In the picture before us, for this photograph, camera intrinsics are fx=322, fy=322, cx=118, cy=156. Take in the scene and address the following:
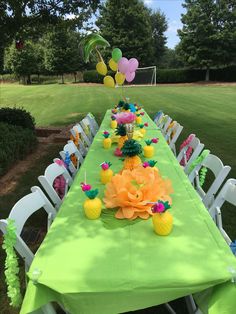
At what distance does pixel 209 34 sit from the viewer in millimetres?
36594

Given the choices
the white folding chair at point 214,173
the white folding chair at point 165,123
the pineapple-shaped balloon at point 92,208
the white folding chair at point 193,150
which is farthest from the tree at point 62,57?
the pineapple-shaped balloon at point 92,208

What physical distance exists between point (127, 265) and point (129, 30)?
138 ft

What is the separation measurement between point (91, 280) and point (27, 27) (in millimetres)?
9083

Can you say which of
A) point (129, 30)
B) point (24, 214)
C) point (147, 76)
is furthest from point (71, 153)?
point (129, 30)

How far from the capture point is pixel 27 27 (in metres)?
9.41

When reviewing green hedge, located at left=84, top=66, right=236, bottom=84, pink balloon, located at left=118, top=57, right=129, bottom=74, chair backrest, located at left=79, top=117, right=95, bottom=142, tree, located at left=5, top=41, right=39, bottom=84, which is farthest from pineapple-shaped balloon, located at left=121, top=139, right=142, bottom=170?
tree, located at left=5, top=41, right=39, bottom=84

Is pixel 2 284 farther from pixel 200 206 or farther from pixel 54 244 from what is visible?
pixel 200 206

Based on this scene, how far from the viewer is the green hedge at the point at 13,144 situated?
6.67 metres

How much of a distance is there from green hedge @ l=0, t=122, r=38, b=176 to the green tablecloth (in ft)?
14.5

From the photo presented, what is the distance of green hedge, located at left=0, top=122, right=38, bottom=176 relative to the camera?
667 centimetres

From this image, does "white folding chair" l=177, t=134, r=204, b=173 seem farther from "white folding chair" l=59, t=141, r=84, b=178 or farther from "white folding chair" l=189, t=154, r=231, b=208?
"white folding chair" l=59, t=141, r=84, b=178

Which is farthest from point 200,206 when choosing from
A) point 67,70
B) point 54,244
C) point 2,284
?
point 67,70

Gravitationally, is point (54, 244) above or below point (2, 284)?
above

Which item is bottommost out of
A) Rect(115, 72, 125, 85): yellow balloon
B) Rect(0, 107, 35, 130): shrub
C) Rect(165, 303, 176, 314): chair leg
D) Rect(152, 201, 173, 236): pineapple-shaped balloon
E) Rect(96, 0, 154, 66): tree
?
Rect(165, 303, 176, 314): chair leg
